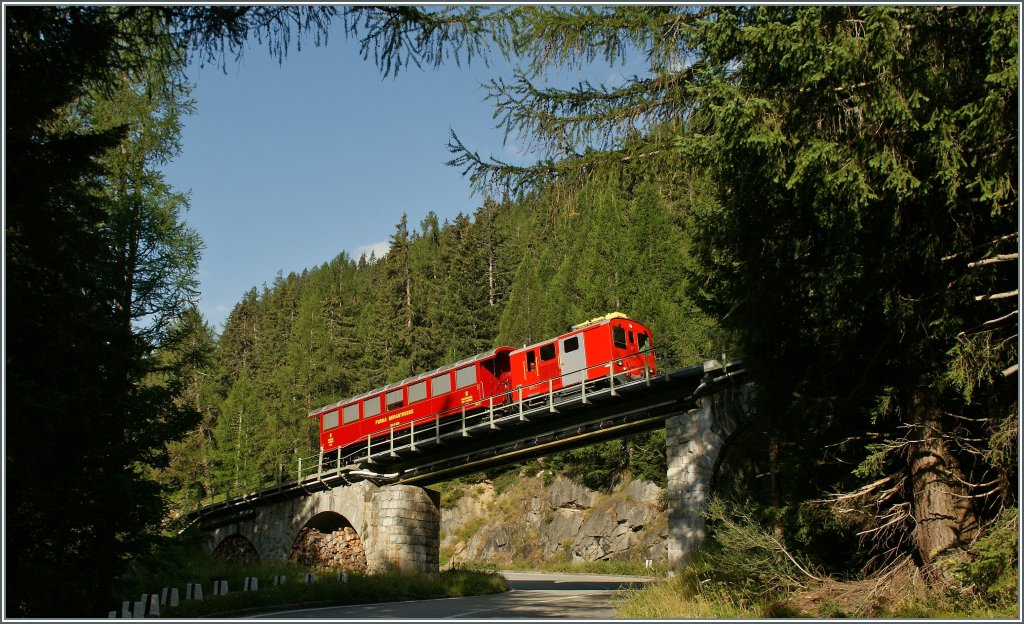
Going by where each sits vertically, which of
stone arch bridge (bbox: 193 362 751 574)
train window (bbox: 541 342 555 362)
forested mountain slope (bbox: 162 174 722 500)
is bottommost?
stone arch bridge (bbox: 193 362 751 574)

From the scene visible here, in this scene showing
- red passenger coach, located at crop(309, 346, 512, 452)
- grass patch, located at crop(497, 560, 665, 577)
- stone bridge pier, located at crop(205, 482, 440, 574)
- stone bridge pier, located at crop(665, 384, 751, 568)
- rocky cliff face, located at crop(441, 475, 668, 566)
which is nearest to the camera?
stone bridge pier, located at crop(665, 384, 751, 568)

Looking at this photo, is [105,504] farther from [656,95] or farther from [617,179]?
[656,95]

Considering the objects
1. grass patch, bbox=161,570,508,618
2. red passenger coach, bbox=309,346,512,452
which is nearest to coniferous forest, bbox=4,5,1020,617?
grass patch, bbox=161,570,508,618

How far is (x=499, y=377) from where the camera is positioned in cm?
2712

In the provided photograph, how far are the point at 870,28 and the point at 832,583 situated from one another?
266 inches

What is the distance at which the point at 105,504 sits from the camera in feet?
38.6

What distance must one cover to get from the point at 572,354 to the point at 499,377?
9.46 ft

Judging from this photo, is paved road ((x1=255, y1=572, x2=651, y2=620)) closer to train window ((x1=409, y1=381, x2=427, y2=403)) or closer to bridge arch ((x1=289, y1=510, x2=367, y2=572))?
bridge arch ((x1=289, y1=510, x2=367, y2=572))

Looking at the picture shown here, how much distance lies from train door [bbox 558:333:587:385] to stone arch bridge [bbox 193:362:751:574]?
9.55ft

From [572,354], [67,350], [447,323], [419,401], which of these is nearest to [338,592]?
[67,350]

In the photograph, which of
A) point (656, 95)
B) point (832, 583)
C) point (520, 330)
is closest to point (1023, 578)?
point (832, 583)

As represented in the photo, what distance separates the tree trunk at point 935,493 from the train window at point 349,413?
22.9 meters

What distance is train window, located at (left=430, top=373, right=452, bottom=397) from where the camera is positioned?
27.5 m

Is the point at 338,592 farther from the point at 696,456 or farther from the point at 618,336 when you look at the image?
the point at 618,336
